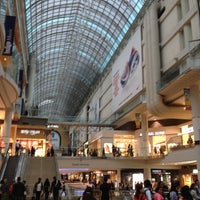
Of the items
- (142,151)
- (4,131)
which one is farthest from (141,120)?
(4,131)

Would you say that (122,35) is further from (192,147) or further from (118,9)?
(192,147)

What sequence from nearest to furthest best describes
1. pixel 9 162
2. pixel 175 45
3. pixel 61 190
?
pixel 61 190 → pixel 9 162 → pixel 175 45

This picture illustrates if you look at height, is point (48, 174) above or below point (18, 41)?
below

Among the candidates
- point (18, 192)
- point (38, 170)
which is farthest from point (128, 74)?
point (18, 192)

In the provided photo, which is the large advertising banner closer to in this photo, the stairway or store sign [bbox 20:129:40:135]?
store sign [bbox 20:129:40:135]

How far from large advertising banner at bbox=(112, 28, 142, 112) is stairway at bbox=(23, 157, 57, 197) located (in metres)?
14.8

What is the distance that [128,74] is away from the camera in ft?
132

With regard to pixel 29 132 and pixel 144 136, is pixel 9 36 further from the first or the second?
pixel 29 132

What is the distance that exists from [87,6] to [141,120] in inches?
879

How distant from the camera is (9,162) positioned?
2416 centimetres

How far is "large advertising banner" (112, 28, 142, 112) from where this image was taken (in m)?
37.0

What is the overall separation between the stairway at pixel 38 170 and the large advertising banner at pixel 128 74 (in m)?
14.8

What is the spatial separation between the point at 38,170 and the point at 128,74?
20431 mm

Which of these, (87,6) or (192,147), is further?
(87,6)
